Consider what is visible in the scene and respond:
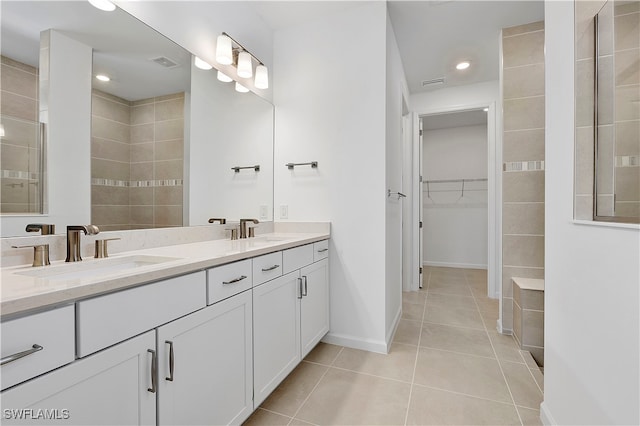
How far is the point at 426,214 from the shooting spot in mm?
5320

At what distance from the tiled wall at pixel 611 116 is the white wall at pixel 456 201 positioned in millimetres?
4150

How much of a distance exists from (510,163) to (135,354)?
116 inches

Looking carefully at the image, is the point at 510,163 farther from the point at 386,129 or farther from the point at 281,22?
the point at 281,22

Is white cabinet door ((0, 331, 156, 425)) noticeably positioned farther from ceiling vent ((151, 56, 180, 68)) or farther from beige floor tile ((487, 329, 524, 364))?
beige floor tile ((487, 329, 524, 364))

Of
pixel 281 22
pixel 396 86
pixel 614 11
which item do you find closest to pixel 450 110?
pixel 396 86

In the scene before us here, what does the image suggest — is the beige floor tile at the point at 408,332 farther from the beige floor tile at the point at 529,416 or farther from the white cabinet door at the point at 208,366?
the white cabinet door at the point at 208,366

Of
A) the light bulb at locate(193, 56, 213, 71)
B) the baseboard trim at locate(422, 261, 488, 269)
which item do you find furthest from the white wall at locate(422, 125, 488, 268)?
the light bulb at locate(193, 56, 213, 71)

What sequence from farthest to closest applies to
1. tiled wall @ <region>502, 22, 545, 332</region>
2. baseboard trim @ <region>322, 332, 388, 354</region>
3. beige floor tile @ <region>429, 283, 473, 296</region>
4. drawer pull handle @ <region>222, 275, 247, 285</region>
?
1. beige floor tile @ <region>429, 283, 473, 296</region>
2. tiled wall @ <region>502, 22, 545, 332</region>
3. baseboard trim @ <region>322, 332, 388, 354</region>
4. drawer pull handle @ <region>222, 275, 247, 285</region>

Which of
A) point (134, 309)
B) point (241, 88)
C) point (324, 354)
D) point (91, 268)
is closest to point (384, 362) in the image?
point (324, 354)

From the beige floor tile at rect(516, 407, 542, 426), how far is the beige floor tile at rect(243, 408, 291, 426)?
117 centimetres

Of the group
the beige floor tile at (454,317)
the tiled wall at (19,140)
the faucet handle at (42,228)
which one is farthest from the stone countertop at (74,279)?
the beige floor tile at (454,317)

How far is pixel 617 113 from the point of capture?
0.98 metres

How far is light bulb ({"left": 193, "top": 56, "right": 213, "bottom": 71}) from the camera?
5.92 feet

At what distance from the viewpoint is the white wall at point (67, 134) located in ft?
3.71
